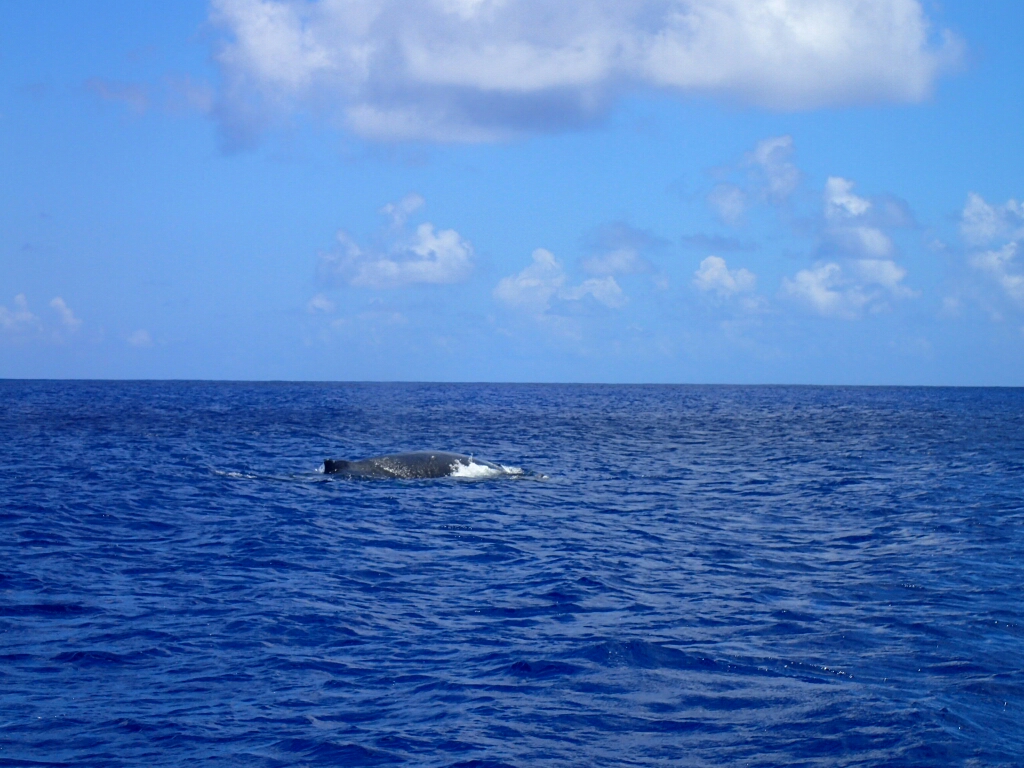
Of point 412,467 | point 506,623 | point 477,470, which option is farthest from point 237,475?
point 506,623

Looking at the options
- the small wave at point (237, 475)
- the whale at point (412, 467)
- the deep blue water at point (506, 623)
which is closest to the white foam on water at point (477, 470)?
the whale at point (412, 467)

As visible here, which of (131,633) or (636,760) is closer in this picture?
(636,760)

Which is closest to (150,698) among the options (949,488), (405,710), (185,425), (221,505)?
(405,710)

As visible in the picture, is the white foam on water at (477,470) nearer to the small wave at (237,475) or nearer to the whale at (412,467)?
the whale at (412,467)

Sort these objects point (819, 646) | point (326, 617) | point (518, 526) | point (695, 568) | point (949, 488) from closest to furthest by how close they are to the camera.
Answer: point (819, 646) < point (326, 617) < point (695, 568) < point (518, 526) < point (949, 488)

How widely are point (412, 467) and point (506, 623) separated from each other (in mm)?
21298

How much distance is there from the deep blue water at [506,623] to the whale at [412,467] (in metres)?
1.28

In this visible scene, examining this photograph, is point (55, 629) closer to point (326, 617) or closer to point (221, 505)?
point (326, 617)

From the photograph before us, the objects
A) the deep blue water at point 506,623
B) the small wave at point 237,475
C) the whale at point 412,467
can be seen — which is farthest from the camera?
the small wave at point 237,475

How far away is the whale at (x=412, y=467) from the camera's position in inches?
1459

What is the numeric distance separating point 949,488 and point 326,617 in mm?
26297

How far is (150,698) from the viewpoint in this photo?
12.8 metres

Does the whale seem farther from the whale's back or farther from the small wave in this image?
the small wave

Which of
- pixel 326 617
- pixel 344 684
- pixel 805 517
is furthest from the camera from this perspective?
pixel 805 517
